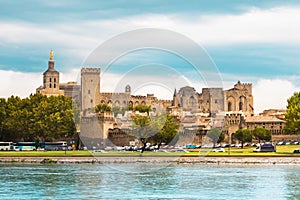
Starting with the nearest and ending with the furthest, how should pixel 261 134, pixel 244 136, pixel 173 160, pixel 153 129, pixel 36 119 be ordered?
pixel 173 160 → pixel 153 129 → pixel 36 119 → pixel 244 136 → pixel 261 134

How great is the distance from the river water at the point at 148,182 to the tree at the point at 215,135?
5304cm

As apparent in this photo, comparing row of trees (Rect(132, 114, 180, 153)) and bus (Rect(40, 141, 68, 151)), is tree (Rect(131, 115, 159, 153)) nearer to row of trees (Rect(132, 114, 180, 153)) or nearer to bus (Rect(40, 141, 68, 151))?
row of trees (Rect(132, 114, 180, 153))

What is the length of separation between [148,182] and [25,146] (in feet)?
197

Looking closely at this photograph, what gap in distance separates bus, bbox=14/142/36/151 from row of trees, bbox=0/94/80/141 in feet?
4.70

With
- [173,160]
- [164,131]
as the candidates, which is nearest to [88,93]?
[164,131]

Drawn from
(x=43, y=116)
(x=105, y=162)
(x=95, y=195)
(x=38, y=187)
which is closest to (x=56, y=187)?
(x=38, y=187)

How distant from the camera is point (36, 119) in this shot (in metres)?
122

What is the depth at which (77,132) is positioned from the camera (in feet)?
412

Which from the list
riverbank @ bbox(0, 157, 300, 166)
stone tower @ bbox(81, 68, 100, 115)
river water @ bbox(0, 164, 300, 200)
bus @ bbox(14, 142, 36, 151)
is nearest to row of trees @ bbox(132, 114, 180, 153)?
riverbank @ bbox(0, 157, 300, 166)

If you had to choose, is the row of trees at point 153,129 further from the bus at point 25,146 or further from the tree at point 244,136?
the tree at point 244,136

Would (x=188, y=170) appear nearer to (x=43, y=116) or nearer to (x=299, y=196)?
(x=299, y=196)

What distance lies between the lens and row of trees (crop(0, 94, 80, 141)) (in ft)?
401

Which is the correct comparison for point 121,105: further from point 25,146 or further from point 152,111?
point 25,146

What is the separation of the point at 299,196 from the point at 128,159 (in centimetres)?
3646
